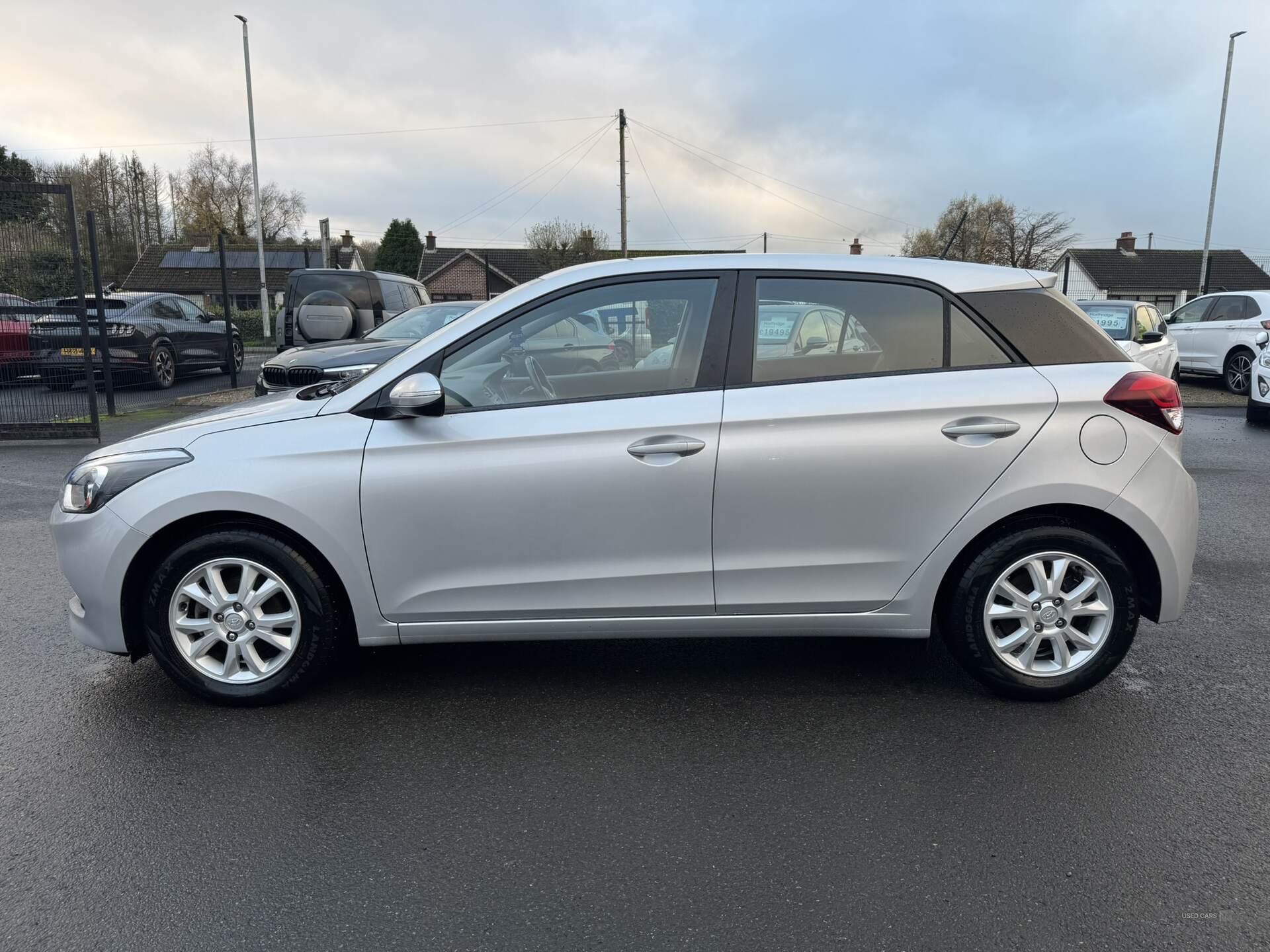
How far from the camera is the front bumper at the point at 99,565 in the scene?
3479 mm

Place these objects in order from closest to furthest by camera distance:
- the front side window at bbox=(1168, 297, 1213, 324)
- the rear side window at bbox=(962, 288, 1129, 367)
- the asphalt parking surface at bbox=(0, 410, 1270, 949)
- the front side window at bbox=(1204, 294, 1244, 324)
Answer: the asphalt parking surface at bbox=(0, 410, 1270, 949), the rear side window at bbox=(962, 288, 1129, 367), the front side window at bbox=(1204, 294, 1244, 324), the front side window at bbox=(1168, 297, 1213, 324)

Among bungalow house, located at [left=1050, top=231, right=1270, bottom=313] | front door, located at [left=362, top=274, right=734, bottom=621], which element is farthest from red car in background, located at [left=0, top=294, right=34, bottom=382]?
bungalow house, located at [left=1050, top=231, right=1270, bottom=313]

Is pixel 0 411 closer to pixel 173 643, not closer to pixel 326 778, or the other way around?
pixel 173 643

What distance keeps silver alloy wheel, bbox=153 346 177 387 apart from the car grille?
8.27 m

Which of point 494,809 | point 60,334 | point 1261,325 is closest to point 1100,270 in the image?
point 1261,325

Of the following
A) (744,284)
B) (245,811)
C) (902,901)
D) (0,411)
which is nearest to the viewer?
(902,901)

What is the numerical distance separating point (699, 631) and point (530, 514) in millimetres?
799

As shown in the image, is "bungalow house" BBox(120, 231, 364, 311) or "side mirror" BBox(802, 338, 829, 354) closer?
"side mirror" BBox(802, 338, 829, 354)

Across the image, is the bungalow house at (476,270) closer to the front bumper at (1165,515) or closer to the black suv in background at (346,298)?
the black suv in background at (346,298)

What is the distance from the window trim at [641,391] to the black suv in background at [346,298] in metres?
8.26

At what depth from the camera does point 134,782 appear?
10.2 feet

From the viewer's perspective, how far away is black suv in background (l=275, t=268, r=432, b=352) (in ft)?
37.8

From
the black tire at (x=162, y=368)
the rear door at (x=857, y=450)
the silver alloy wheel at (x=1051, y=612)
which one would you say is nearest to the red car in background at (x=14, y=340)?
the black tire at (x=162, y=368)

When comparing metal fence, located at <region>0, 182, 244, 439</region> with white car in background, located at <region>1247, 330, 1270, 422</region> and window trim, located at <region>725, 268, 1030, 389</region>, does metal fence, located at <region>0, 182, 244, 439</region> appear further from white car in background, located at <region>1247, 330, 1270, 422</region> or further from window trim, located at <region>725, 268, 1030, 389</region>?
white car in background, located at <region>1247, 330, 1270, 422</region>
